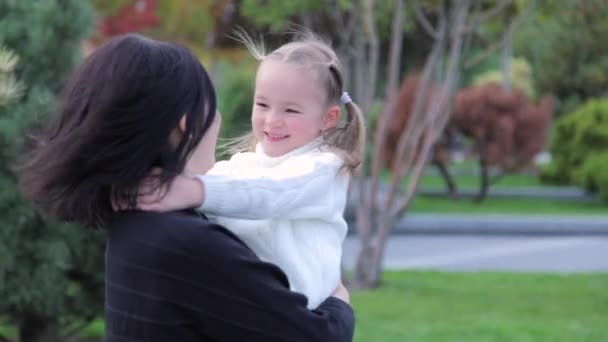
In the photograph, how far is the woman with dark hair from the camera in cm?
181

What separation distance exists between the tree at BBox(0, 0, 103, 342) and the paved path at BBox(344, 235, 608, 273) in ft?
24.1

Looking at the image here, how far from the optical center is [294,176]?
2.07 meters

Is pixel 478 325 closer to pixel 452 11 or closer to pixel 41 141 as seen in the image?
pixel 452 11

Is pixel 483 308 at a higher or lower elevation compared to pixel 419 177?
lower

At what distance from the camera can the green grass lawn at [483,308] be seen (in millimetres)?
7281

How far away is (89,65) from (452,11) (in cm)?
884

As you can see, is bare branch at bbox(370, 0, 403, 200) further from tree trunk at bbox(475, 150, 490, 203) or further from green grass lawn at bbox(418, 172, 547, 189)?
green grass lawn at bbox(418, 172, 547, 189)

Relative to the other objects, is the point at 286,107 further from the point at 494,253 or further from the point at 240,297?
the point at 494,253

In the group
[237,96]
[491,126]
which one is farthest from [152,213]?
[491,126]

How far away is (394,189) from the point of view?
406 inches

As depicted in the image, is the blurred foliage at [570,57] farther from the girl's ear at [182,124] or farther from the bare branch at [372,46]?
the girl's ear at [182,124]

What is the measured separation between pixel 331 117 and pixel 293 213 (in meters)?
0.28

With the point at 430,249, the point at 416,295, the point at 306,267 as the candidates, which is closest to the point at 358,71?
the point at 416,295

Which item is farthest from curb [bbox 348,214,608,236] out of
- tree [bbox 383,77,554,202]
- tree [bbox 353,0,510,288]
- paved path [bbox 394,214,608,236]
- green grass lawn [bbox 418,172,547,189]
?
green grass lawn [bbox 418,172,547,189]
